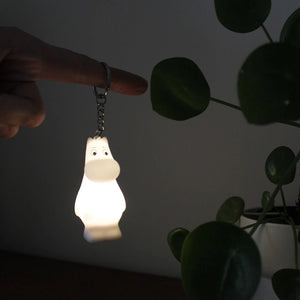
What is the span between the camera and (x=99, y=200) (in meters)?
0.59

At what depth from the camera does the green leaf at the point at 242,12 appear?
56 cm

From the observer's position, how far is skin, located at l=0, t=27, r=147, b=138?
478 millimetres

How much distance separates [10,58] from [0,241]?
1.10 m

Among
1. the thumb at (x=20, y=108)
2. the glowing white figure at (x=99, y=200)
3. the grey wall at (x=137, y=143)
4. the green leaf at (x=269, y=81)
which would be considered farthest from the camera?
the grey wall at (x=137, y=143)

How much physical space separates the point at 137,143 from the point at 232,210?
0.54 meters

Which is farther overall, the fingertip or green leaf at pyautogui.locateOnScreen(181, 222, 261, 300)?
the fingertip

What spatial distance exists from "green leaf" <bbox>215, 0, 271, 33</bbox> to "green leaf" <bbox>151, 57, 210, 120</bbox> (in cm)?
12

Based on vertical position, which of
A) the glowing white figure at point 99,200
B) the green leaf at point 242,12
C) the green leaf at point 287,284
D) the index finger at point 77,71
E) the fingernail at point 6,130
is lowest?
the green leaf at point 287,284

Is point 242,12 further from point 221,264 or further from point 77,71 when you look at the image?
point 221,264

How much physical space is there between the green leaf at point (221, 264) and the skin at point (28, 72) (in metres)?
0.28

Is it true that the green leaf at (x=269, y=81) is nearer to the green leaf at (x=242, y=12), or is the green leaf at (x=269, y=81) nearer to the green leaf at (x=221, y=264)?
the green leaf at (x=221, y=264)

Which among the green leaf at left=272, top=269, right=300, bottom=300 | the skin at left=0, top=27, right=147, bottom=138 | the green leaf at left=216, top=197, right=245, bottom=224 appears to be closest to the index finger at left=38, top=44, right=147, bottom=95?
the skin at left=0, top=27, right=147, bottom=138

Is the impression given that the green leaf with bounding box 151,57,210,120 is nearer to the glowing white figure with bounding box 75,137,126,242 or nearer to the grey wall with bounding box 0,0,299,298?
the glowing white figure with bounding box 75,137,126,242

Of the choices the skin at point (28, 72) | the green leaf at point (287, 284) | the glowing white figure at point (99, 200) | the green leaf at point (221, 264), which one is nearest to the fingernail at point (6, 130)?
the skin at point (28, 72)
